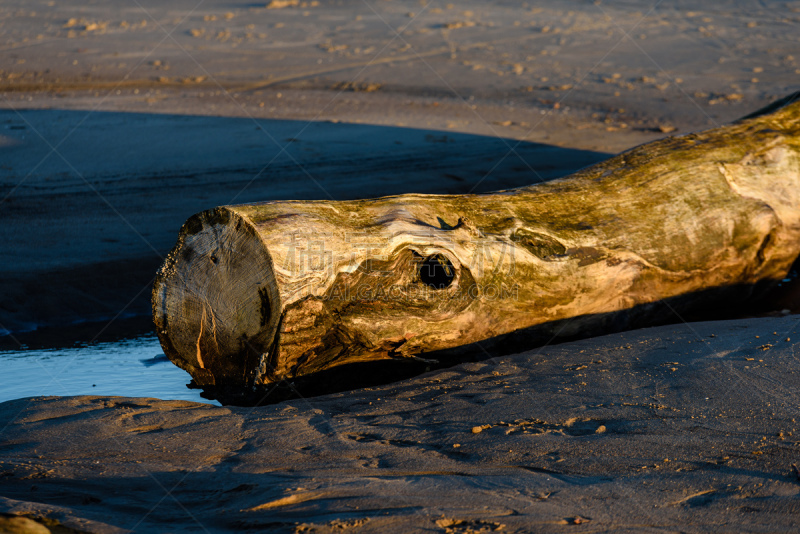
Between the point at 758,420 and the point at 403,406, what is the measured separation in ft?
4.17

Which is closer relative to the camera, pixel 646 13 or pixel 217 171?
pixel 217 171

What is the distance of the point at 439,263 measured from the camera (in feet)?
10.5

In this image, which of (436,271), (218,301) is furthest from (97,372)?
(436,271)

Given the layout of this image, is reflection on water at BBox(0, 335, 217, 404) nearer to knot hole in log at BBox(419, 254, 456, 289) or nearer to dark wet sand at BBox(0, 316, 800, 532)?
dark wet sand at BBox(0, 316, 800, 532)

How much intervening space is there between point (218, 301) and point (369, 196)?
2.57m

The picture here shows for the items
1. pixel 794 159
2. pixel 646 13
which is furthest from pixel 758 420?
pixel 646 13

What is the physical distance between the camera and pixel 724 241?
12.8 ft

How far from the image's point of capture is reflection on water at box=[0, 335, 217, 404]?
3316 millimetres

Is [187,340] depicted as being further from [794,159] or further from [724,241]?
[794,159]

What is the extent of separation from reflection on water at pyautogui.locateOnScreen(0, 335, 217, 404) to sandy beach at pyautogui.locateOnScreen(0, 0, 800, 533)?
0.20 meters

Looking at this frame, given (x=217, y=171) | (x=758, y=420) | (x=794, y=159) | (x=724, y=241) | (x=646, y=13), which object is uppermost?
(x=646, y=13)

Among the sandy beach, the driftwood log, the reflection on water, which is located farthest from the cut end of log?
the sandy beach

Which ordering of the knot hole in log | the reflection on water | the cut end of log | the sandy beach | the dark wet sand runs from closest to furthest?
the dark wet sand
the sandy beach
the cut end of log
the knot hole in log
the reflection on water

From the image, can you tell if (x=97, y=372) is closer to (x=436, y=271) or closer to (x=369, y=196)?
(x=436, y=271)
